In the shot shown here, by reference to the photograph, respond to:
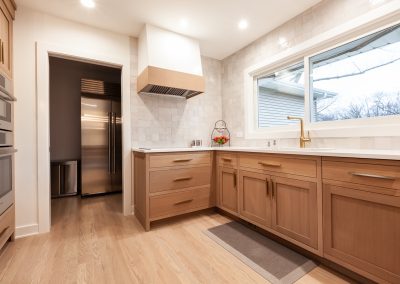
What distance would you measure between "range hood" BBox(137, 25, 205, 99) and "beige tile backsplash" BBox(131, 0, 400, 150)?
10.0 inches

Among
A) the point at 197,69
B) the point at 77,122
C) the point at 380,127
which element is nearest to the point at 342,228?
the point at 380,127

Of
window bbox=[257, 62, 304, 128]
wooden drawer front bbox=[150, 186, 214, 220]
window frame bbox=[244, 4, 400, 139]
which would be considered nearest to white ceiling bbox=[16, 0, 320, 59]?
window frame bbox=[244, 4, 400, 139]

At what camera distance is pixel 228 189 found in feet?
7.49

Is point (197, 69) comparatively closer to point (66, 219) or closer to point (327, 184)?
point (327, 184)

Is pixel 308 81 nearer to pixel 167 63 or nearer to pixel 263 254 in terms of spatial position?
pixel 167 63

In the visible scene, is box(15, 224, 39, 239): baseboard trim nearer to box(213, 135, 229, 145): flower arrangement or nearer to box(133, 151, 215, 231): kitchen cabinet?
box(133, 151, 215, 231): kitchen cabinet

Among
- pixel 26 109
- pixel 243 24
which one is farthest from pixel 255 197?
pixel 26 109

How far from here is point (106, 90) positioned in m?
3.50

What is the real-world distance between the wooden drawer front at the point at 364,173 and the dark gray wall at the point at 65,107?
3.80 metres

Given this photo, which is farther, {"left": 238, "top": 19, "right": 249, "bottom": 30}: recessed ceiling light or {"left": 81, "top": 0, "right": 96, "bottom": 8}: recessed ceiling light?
{"left": 238, "top": 19, "right": 249, "bottom": 30}: recessed ceiling light

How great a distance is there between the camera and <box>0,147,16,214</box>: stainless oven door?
61.1 inches

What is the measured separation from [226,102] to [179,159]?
1510mm

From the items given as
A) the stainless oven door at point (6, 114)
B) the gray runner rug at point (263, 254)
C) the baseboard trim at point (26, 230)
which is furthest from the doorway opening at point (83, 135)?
the gray runner rug at point (263, 254)

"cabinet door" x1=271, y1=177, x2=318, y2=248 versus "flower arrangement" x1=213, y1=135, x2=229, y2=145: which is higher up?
"flower arrangement" x1=213, y1=135, x2=229, y2=145
